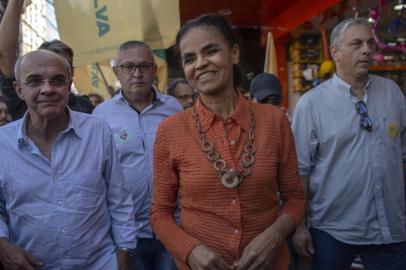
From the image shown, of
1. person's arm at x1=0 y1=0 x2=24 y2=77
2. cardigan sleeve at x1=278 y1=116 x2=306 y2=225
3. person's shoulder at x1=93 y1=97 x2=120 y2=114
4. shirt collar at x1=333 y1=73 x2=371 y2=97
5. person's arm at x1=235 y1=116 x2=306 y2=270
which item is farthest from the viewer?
person's shoulder at x1=93 y1=97 x2=120 y2=114

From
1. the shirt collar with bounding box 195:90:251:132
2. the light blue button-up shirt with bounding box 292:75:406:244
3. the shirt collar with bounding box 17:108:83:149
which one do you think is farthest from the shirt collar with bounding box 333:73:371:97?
the shirt collar with bounding box 17:108:83:149

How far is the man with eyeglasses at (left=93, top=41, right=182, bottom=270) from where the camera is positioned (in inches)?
110

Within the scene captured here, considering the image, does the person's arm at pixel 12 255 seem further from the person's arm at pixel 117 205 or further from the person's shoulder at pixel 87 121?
the person's shoulder at pixel 87 121

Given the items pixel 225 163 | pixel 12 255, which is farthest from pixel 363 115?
pixel 12 255

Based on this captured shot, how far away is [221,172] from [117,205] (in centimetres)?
70

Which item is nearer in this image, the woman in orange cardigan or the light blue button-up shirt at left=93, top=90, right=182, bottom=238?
the woman in orange cardigan

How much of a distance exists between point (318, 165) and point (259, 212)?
847 millimetres

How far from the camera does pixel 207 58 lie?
194cm

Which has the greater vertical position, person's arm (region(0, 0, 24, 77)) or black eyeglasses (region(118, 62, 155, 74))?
person's arm (region(0, 0, 24, 77))

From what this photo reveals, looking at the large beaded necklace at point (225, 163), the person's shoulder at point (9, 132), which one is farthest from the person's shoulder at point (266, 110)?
the person's shoulder at point (9, 132)

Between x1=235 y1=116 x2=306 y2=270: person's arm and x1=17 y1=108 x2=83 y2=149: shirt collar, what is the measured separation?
0.98m

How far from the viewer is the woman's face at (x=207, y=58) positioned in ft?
6.39

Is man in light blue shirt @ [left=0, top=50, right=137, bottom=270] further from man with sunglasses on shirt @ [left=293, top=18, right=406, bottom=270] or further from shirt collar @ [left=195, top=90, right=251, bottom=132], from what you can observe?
man with sunglasses on shirt @ [left=293, top=18, right=406, bottom=270]

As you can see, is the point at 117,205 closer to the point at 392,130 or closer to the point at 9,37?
the point at 9,37
